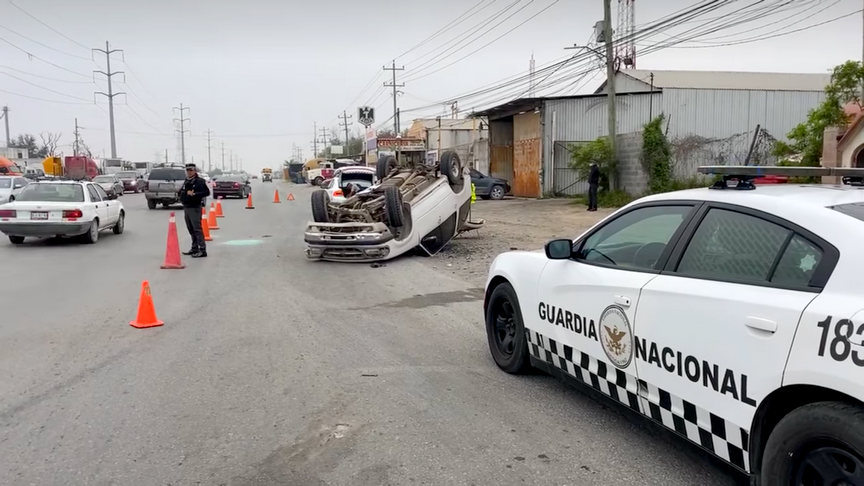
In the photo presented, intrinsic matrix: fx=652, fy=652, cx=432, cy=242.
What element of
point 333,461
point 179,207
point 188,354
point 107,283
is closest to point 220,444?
point 333,461

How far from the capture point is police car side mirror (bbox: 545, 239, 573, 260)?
445 cm

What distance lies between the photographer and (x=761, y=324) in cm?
282

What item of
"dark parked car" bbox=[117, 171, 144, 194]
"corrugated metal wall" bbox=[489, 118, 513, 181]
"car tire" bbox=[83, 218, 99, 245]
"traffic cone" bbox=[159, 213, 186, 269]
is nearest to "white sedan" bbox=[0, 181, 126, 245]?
"car tire" bbox=[83, 218, 99, 245]

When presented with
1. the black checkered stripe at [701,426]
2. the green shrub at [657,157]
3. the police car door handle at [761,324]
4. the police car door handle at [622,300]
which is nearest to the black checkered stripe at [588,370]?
the black checkered stripe at [701,426]

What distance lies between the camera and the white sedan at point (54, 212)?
14.1m

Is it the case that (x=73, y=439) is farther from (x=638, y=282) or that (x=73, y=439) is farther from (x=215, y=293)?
(x=215, y=293)

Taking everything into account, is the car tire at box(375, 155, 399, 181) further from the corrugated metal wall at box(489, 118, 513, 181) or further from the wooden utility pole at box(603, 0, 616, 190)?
the corrugated metal wall at box(489, 118, 513, 181)

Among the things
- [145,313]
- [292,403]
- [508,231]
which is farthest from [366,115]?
[292,403]

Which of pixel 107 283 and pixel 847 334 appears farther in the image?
pixel 107 283

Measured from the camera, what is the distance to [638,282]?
12.1ft

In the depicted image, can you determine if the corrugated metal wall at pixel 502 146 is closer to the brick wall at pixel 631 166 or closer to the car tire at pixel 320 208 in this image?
the brick wall at pixel 631 166

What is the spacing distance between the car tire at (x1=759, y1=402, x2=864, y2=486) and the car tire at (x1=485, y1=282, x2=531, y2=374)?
2419mm

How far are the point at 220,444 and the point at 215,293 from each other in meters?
5.38

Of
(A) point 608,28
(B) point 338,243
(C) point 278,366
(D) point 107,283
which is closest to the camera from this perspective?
(C) point 278,366
